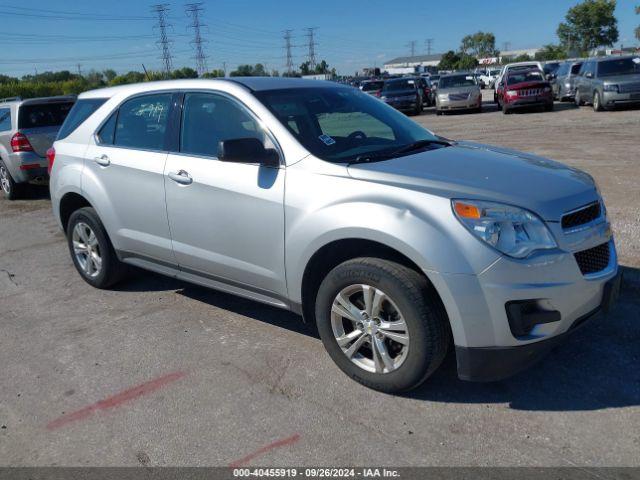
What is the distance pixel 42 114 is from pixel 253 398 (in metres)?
9.04

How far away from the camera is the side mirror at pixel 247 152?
12.4 ft

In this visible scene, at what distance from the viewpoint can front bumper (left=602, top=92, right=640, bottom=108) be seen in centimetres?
1850

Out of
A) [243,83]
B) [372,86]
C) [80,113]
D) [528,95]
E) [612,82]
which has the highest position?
[243,83]

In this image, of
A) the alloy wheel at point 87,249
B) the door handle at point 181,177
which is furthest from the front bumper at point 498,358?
the alloy wheel at point 87,249

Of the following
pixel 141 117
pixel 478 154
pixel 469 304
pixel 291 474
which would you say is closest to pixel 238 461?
pixel 291 474

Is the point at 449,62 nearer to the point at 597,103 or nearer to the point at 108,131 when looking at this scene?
the point at 597,103

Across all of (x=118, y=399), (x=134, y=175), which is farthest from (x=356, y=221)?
(x=134, y=175)

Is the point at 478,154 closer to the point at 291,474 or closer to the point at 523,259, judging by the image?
the point at 523,259

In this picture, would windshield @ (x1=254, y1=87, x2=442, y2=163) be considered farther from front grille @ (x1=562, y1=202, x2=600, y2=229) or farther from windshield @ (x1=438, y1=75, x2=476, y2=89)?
windshield @ (x1=438, y1=75, x2=476, y2=89)

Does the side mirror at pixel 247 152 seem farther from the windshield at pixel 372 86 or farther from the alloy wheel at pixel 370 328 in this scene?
the windshield at pixel 372 86

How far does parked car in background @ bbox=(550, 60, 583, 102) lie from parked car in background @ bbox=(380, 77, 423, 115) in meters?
5.60

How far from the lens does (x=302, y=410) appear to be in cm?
345

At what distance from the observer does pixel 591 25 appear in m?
75.2

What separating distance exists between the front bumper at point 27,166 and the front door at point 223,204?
710cm
